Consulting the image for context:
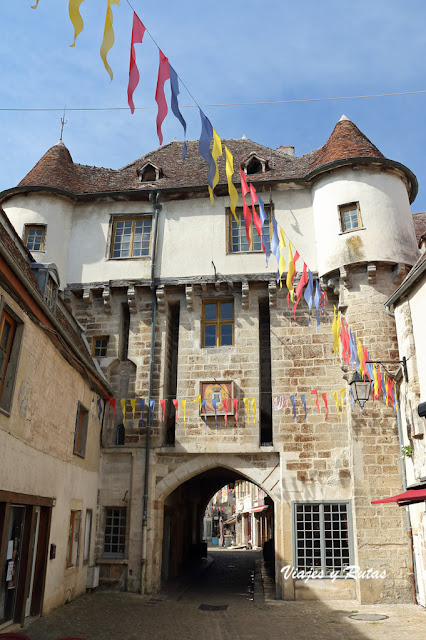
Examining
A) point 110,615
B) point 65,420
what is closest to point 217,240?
point 65,420

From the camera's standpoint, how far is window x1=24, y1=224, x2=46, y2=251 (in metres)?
13.8

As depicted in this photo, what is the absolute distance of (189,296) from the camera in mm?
13180

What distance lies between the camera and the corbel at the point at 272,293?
1282 cm

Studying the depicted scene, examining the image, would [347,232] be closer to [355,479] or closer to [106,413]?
[355,479]

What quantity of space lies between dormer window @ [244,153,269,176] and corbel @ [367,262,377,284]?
14.1 feet

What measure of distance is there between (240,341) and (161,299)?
86.5 inches

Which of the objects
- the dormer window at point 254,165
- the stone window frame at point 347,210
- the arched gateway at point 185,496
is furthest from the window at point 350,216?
the arched gateway at point 185,496

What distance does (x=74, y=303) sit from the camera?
13.7m

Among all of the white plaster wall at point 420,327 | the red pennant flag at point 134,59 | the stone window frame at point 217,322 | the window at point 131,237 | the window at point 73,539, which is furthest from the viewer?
the window at point 131,237

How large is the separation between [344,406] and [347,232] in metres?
3.99

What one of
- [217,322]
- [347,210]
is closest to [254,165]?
[347,210]

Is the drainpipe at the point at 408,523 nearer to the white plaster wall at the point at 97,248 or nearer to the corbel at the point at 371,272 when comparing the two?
the corbel at the point at 371,272

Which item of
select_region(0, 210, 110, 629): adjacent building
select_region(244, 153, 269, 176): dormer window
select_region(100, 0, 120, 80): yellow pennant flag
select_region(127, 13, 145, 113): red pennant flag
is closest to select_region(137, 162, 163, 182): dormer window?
select_region(244, 153, 269, 176): dormer window

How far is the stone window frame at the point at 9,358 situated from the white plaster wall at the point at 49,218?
6.41 meters
